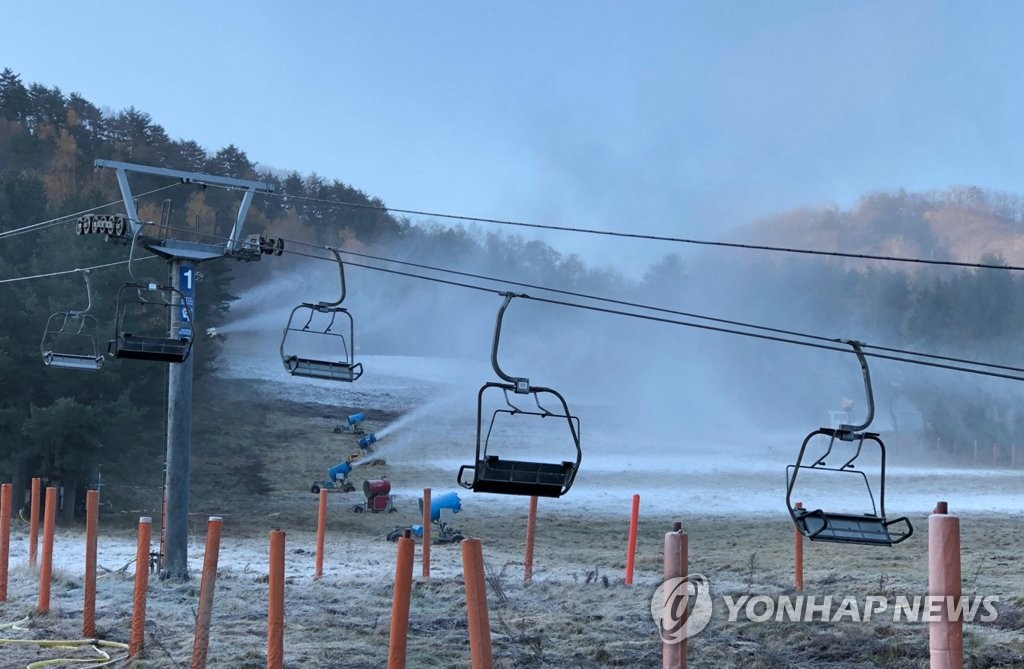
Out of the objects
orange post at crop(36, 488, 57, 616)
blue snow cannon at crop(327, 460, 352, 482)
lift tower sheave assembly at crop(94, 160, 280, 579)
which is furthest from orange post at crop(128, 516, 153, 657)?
blue snow cannon at crop(327, 460, 352, 482)

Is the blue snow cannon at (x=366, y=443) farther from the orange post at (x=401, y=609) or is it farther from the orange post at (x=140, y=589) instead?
the orange post at (x=401, y=609)

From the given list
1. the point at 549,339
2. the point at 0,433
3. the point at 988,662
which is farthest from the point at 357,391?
the point at 988,662

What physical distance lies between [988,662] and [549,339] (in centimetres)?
6340

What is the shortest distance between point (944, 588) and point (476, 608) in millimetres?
2141

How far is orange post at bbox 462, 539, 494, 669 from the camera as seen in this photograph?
4.84 metres

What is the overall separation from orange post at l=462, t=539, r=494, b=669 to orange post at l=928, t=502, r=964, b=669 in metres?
2.02

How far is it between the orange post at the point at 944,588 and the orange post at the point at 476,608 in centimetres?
202

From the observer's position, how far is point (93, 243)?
94.7 feet

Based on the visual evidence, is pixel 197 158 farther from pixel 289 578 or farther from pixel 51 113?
pixel 289 578

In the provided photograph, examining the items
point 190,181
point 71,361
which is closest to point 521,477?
point 71,361

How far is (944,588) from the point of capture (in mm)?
3574

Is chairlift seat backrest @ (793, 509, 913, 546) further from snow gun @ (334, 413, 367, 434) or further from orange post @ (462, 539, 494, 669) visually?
snow gun @ (334, 413, 367, 434)

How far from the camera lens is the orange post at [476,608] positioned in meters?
4.84

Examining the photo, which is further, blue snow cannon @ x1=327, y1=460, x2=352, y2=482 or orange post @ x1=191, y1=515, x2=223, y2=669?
blue snow cannon @ x1=327, y1=460, x2=352, y2=482
